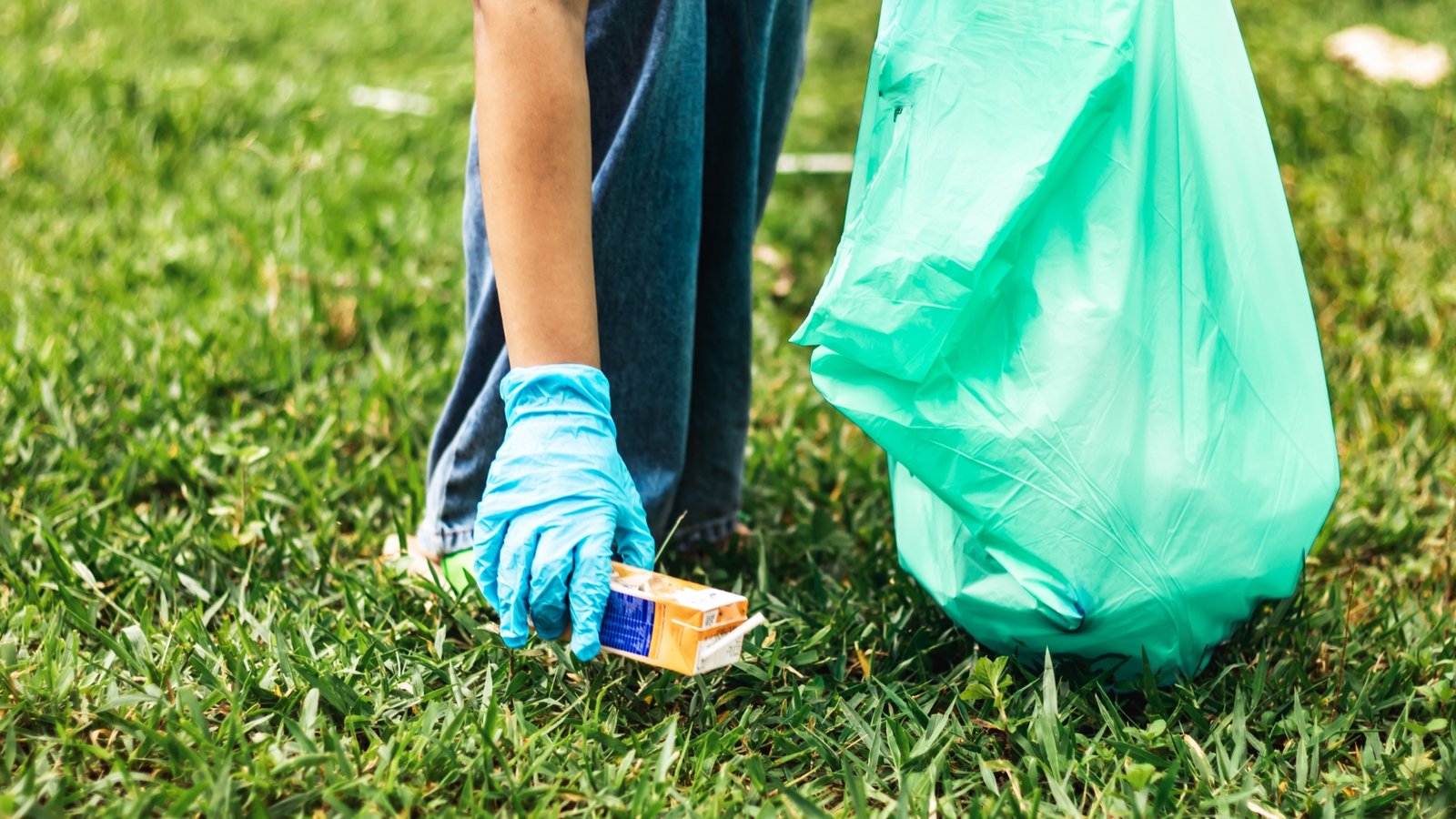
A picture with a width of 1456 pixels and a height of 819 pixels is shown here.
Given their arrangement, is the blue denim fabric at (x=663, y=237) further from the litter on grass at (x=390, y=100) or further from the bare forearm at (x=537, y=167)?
the litter on grass at (x=390, y=100)

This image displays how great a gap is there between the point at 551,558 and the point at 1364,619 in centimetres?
109

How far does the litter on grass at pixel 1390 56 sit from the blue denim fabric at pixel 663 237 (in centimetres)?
265

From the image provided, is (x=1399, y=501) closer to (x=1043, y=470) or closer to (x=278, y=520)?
(x=1043, y=470)

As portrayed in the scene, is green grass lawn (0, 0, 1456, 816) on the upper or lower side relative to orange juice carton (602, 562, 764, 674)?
lower

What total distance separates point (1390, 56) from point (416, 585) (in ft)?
11.1

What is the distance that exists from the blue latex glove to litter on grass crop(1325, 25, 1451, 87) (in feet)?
10.3

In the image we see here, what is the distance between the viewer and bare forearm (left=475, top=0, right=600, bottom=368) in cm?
124

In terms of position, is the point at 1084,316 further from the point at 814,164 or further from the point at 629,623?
the point at 814,164

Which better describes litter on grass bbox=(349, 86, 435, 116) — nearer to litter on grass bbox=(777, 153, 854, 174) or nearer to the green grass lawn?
the green grass lawn

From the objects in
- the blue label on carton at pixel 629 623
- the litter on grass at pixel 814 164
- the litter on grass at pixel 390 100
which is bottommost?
the blue label on carton at pixel 629 623

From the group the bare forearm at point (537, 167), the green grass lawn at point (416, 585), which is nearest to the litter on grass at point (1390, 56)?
the green grass lawn at point (416, 585)

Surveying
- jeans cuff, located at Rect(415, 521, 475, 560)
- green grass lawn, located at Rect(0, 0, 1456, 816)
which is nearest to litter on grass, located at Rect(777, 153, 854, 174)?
green grass lawn, located at Rect(0, 0, 1456, 816)

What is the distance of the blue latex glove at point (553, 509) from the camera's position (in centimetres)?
124

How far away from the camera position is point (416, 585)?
61.3 inches
